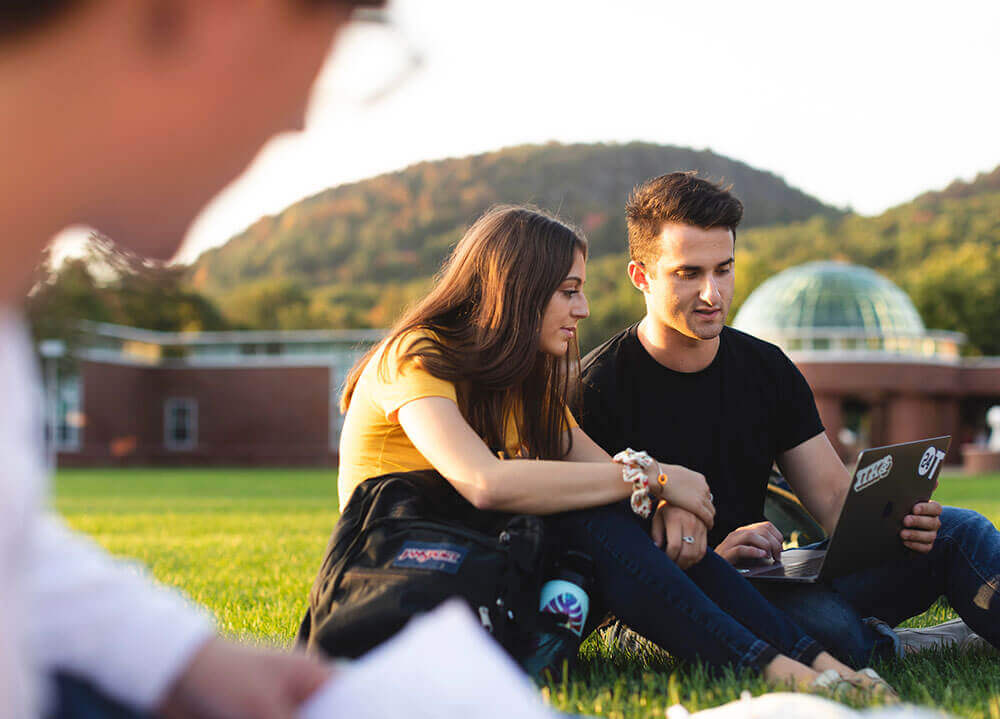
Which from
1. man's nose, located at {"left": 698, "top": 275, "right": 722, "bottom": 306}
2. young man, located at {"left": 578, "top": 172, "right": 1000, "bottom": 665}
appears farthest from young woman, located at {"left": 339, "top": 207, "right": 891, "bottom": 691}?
man's nose, located at {"left": 698, "top": 275, "right": 722, "bottom": 306}

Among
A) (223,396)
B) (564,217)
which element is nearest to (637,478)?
(564,217)

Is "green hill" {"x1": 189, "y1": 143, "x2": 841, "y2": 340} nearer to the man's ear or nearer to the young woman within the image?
the man's ear

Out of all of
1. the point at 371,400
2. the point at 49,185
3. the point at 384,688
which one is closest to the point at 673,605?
the point at 371,400

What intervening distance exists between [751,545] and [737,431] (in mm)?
487

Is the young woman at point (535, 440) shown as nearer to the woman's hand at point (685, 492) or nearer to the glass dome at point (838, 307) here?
the woman's hand at point (685, 492)

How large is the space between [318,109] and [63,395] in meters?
40.5

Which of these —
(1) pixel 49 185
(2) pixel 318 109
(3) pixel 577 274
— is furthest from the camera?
(3) pixel 577 274

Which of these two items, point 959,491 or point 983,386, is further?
point 983,386

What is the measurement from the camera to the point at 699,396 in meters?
3.67

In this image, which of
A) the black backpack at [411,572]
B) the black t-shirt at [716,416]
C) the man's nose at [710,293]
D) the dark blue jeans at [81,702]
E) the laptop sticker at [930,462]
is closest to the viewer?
the dark blue jeans at [81,702]

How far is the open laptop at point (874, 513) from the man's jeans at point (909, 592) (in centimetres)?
9

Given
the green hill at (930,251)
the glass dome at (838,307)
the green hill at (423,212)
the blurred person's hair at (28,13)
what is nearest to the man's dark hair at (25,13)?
the blurred person's hair at (28,13)

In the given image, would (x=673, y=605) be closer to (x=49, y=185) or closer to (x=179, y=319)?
(x=49, y=185)

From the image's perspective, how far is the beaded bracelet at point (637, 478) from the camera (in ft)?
9.16
